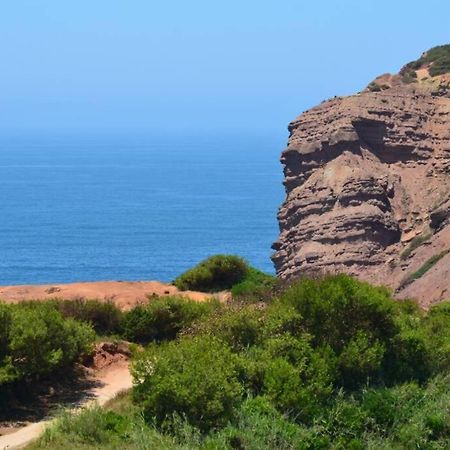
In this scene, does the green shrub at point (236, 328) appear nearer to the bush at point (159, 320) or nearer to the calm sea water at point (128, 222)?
the bush at point (159, 320)

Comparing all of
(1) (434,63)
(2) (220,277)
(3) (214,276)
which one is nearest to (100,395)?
(3) (214,276)

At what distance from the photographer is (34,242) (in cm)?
10888

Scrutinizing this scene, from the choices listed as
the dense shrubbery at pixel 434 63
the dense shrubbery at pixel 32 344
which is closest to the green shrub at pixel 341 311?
the dense shrubbery at pixel 32 344

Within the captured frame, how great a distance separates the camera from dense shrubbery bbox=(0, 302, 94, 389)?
1706 cm

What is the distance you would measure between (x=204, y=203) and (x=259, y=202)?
8.53 m

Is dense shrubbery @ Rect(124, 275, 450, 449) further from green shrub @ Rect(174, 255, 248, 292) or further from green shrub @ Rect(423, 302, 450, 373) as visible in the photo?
green shrub @ Rect(174, 255, 248, 292)

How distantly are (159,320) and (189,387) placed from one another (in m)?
7.51

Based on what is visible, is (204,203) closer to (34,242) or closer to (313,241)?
(34,242)

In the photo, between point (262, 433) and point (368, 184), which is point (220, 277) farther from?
point (368, 184)

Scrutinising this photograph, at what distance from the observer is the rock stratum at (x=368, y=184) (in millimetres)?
48031

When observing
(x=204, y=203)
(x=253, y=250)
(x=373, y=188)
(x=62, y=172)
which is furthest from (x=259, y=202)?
(x=373, y=188)

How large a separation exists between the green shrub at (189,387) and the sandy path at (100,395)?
1.68 metres

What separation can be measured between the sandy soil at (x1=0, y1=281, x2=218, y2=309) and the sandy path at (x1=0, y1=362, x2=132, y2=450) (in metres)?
5.57

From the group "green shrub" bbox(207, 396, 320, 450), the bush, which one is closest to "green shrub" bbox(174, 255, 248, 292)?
the bush
